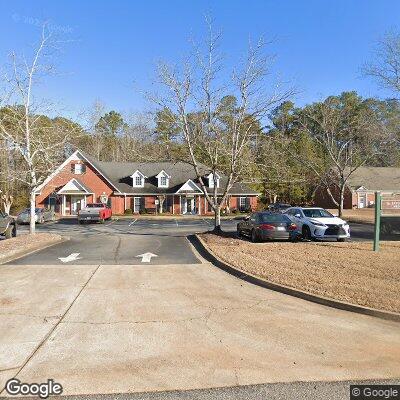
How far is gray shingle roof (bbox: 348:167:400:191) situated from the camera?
57.8 meters

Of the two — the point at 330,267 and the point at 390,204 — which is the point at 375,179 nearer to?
the point at 390,204

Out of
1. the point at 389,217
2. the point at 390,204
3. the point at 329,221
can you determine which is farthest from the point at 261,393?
the point at 329,221

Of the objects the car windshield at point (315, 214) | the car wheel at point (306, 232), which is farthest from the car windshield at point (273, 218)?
the car windshield at point (315, 214)

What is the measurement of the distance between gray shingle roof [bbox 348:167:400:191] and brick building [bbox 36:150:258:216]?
61.3 feet

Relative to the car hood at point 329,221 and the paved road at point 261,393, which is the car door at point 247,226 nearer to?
the car hood at point 329,221

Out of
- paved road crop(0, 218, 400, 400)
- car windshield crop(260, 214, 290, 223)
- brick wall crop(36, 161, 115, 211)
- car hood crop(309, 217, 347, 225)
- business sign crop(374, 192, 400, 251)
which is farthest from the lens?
brick wall crop(36, 161, 115, 211)

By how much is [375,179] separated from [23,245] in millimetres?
54066

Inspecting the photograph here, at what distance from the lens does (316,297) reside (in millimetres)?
8281

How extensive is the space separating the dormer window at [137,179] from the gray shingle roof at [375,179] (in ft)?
95.3

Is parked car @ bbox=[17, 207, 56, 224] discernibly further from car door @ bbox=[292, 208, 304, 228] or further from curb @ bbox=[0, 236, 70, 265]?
car door @ bbox=[292, 208, 304, 228]

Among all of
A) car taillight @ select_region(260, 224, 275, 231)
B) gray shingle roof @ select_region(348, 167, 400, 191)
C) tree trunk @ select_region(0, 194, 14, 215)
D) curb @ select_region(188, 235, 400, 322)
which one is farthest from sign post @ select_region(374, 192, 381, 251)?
gray shingle roof @ select_region(348, 167, 400, 191)

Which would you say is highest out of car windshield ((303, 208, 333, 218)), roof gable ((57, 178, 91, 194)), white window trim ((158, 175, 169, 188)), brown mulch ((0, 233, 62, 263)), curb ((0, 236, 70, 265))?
white window trim ((158, 175, 169, 188))

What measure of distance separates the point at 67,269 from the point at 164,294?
434cm

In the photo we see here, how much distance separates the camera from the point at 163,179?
47.8m
